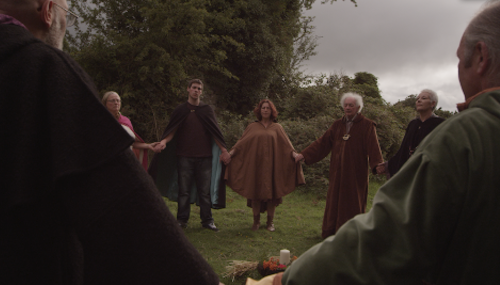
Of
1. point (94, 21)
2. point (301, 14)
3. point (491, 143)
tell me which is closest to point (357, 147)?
point (491, 143)

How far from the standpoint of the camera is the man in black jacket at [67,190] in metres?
0.75

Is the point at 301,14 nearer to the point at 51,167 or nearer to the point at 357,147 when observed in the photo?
the point at 357,147

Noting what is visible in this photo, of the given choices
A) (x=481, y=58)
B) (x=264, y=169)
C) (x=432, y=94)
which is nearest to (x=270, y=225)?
(x=264, y=169)

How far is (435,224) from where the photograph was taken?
91cm

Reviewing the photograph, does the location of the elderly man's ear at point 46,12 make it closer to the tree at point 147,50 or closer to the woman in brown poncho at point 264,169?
the woman in brown poncho at point 264,169

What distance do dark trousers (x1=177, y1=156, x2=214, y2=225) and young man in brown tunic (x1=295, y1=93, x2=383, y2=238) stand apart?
2171mm

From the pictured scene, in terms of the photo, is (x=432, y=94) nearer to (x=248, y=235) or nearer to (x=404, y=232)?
(x=248, y=235)

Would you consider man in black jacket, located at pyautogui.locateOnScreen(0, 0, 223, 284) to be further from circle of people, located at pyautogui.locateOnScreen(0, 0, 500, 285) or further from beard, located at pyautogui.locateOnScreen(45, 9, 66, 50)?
beard, located at pyautogui.locateOnScreen(45, 9, 66, 50)

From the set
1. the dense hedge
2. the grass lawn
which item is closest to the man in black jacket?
the grass lawn

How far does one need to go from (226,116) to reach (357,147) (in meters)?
10.8

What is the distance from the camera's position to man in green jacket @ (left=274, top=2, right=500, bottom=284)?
0.89 meters

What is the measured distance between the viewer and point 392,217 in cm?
91

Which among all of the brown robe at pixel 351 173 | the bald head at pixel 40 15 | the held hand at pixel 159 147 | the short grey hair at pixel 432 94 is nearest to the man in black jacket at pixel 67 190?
the bald head at pixel 40 15

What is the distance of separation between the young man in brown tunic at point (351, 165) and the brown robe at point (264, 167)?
2.72 ft
